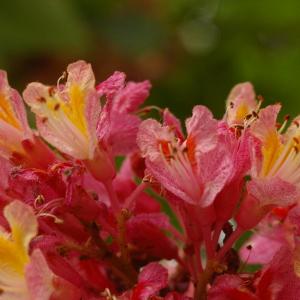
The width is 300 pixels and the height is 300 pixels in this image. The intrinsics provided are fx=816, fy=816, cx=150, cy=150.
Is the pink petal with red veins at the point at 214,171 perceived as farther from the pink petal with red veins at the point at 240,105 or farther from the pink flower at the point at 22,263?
the pink flower at the point at 22,263

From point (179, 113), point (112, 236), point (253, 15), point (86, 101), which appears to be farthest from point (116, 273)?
point (253, 15)

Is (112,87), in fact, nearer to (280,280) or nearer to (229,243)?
(229,243)

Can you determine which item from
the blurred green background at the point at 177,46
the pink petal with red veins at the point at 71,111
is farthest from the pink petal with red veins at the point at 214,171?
the blurred green background at the point at 177,46

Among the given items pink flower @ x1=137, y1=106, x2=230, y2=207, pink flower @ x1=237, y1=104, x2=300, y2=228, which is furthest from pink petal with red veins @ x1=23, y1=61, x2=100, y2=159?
pink flower @ x1=237, y1=104, x2=300, y2=228

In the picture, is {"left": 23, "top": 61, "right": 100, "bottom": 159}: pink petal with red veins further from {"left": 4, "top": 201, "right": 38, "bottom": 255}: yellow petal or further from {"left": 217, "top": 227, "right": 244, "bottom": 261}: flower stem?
{"left": 217, "top": 227, "right": 244, "bottom": 261}: flower stem

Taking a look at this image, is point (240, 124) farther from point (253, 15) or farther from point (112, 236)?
point (253, 15)

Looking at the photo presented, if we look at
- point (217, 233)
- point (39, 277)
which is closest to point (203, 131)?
point (217, 233)
